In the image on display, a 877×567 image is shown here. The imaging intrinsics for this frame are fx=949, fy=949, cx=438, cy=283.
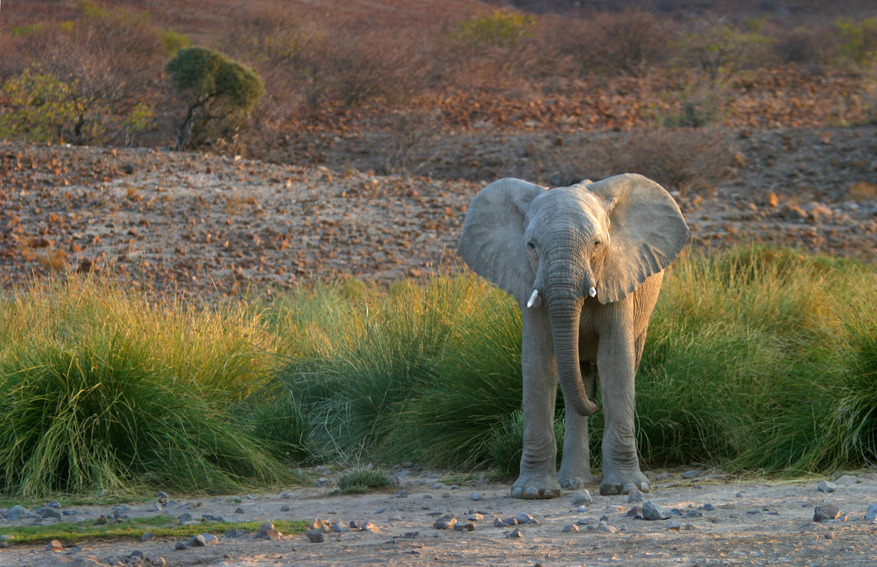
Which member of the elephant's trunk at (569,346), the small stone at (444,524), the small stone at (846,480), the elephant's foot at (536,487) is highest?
the elephant's trunk at (569,346)

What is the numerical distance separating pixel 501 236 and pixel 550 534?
5.34 feet

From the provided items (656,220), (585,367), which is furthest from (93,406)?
(656,220)

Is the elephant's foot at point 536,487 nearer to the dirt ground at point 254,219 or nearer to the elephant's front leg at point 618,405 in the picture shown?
the elephant's front leg at point 618,405

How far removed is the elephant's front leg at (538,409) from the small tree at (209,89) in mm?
15166

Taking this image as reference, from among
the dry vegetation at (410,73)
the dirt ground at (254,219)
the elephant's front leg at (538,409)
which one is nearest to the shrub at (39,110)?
the dry vegetation at (410,73)

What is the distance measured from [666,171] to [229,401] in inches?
503

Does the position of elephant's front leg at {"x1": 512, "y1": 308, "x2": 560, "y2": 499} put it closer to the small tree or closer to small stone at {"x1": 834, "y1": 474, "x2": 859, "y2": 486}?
small stone at {"x1": 834, "y1": 474, "x2": 859, "y2": 486}

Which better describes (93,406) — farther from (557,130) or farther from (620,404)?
(557,130)

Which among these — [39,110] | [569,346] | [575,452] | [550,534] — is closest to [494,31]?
[39,110]

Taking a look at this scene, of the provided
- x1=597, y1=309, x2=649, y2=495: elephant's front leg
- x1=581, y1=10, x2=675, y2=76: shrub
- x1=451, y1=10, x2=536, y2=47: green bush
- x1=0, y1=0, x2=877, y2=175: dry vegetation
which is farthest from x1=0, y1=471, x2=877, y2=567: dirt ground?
x1=451, y1=10, x2=536, y2=47: green bush

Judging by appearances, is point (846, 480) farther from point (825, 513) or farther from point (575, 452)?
point (575, 452)

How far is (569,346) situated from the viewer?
4.38 meters

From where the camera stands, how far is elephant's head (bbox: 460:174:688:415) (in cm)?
430

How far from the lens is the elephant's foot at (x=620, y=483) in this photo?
4707 millimetres
